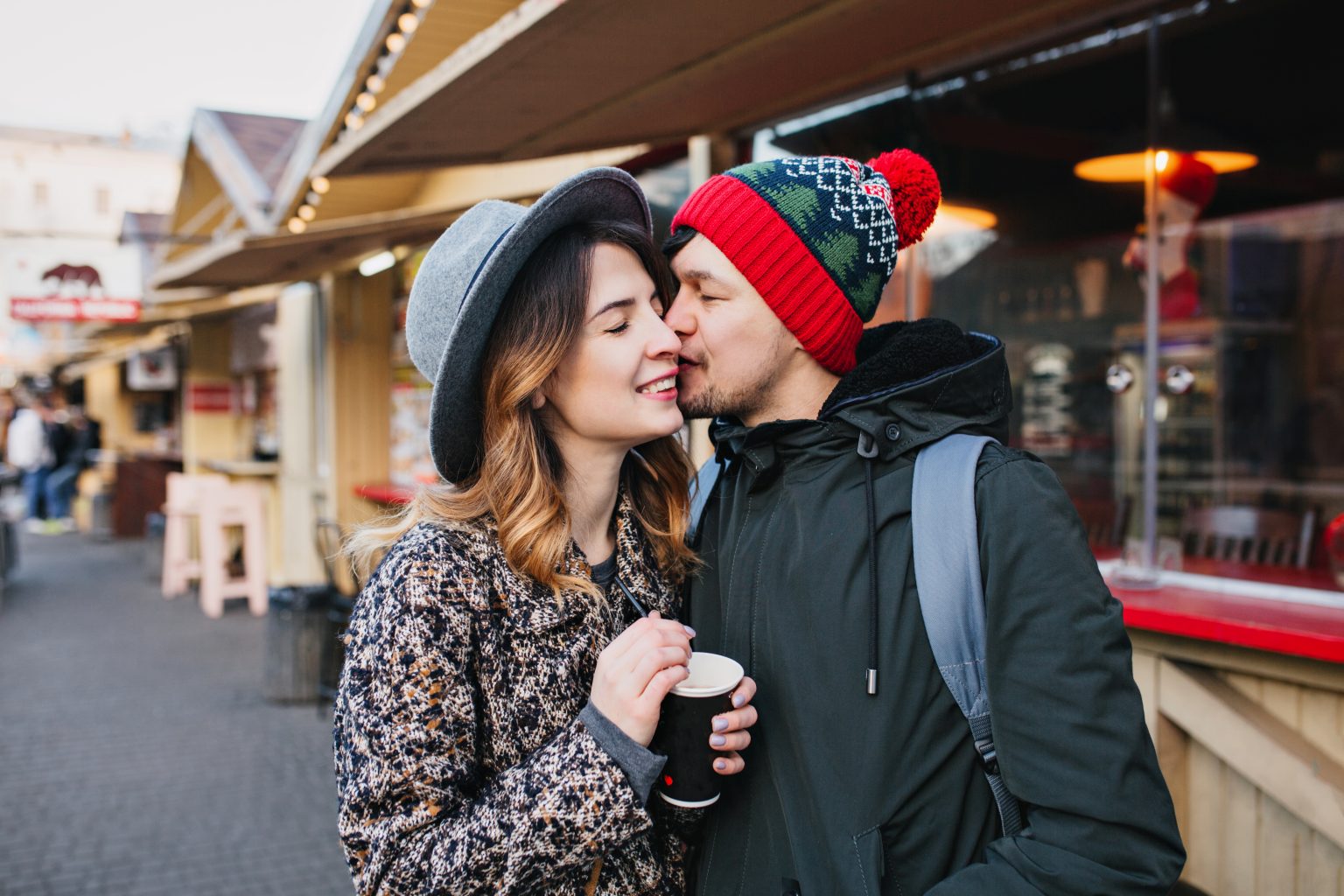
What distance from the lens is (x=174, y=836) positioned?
191 inches

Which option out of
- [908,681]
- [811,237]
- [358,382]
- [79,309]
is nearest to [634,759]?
[908,681]

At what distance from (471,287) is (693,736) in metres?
0.77

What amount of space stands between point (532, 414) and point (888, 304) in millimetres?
3351

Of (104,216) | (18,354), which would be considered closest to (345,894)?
(18,354)

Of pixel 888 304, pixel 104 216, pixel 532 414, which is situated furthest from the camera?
pixel 104 216

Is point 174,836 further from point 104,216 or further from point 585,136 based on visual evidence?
point 104,216

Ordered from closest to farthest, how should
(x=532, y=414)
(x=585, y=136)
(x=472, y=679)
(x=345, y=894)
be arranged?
(x=472, y=679) → (x=532, y=414) → (x=345, y=894) → (x=585, y=136)

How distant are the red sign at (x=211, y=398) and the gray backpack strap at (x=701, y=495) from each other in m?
13.7

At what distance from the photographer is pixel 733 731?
56.7 inches

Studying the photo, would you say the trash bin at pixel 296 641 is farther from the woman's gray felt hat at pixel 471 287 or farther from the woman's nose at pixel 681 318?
the woman's nose at pixel 681 318

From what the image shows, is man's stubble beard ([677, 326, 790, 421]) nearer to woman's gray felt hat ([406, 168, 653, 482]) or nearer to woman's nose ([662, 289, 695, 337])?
woman's nose ([662, 289, 695, 337])

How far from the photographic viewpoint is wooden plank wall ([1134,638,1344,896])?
8.78ft

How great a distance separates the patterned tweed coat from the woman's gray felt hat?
0.67 ft

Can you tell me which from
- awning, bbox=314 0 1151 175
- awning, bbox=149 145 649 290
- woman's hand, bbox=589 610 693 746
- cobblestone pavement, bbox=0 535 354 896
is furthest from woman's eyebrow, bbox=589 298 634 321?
awning, bbox=149 145 649 290
